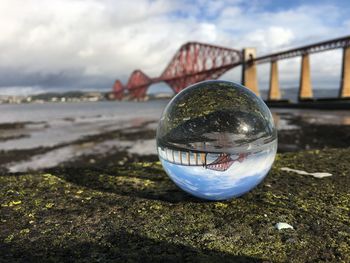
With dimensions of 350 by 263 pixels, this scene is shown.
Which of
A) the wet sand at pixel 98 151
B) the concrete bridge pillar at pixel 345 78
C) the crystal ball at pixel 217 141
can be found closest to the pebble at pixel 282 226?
the crystal ball at pixel 217 141

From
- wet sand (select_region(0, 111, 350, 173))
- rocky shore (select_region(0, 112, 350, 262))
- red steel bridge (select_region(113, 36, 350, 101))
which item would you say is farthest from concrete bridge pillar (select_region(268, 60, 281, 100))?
rocky shore (select_region(0, 112, 350, 262))

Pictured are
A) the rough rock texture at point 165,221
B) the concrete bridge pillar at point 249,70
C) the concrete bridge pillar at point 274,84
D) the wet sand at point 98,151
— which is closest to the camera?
the rough rock texture at point 165,221

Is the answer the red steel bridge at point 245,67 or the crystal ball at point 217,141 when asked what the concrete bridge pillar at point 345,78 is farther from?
the crystal ball at point 217,141

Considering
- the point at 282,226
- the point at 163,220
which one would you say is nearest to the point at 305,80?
the point at 282,226

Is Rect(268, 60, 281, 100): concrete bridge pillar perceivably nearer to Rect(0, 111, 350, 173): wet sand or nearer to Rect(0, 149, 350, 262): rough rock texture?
Rect(0, 111, 350, 173): wet sand

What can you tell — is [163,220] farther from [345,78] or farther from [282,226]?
[345,78]

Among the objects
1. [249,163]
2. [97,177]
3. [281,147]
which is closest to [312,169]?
[249,163]
